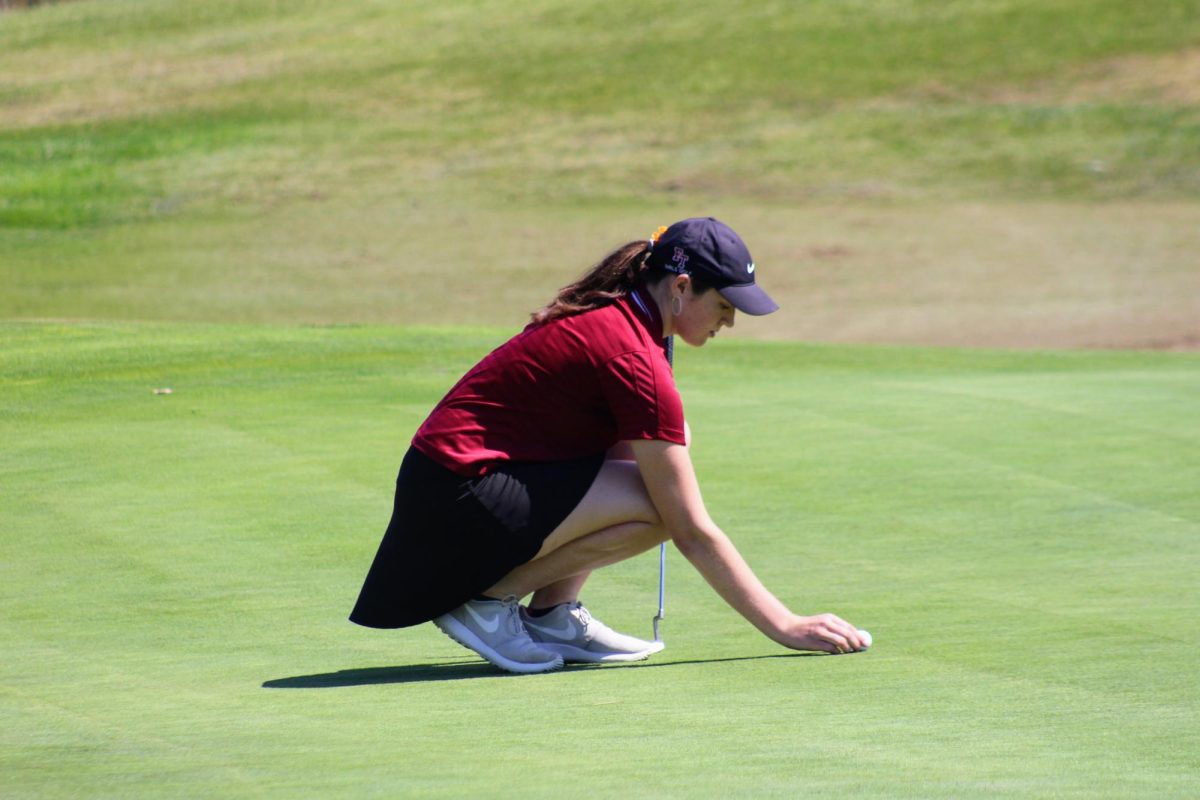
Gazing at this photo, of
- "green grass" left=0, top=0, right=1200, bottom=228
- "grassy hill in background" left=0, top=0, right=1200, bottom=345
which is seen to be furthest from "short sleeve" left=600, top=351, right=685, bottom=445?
"green grass" left=0, top=0, right=1200, bottom=228

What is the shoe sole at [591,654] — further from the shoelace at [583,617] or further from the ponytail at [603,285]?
the ponytail at [603,285]

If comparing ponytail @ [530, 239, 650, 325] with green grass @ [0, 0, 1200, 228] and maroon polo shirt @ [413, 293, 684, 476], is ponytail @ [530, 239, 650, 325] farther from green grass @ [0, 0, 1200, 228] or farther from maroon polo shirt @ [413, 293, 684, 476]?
green grass @ [0, 0, 1200, 228]

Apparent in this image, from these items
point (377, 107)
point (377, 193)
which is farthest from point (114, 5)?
point (377, 193)

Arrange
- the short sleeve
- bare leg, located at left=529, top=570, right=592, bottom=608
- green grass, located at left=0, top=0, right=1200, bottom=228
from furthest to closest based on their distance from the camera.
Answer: green grass, located at left=0, top=0, right=1200, bottom=228 < bare leg, located at left=529, top=570, right=592, bottom=608 < the short sleeve

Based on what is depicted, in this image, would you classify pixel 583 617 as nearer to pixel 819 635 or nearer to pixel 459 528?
pixel 459 528

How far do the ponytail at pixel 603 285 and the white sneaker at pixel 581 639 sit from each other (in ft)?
2.53

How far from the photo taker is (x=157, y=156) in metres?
25.0

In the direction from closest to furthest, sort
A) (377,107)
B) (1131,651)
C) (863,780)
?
(863,780) < (1131,651) < (377,107)

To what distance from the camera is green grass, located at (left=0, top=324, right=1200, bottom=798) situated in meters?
3.32

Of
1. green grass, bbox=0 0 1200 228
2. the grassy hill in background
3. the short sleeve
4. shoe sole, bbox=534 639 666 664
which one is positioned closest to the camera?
the short sleeve

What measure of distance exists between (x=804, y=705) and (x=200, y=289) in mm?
15726

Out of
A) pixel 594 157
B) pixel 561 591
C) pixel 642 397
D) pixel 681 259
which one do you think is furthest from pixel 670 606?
pixel 594 157

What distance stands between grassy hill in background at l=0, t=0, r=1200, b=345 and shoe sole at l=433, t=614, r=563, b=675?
1278 centimetres

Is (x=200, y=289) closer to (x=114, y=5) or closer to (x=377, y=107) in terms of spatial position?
(x=377, y=107)
